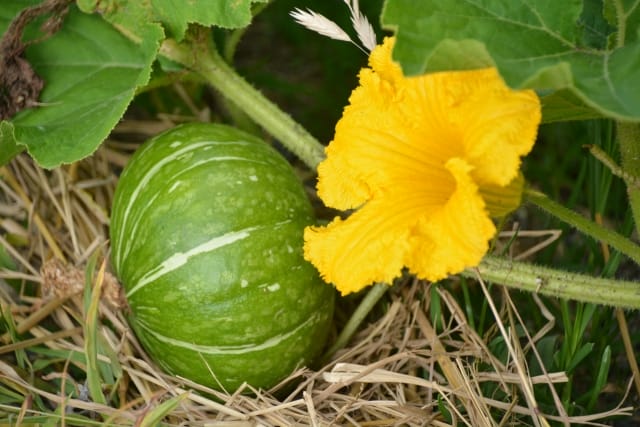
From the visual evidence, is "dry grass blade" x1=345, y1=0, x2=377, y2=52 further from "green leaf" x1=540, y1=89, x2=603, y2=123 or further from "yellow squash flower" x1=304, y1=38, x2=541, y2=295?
"green leaf" x1=540, y1=89, x2=603, y2=123

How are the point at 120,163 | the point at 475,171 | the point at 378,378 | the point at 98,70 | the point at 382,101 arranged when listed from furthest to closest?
the point at 120,163, the point at 98,70, the point at 378,378, the point at 382,101, the point at 475,171

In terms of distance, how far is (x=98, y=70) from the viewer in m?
2.30

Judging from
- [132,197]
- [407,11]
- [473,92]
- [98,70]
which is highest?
[407,11]

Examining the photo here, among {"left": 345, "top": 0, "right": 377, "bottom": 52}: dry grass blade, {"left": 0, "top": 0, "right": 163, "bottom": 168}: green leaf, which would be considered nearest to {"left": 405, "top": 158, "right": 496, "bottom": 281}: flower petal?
{"left": 345, "top": 0, "right": 377, "bottom": 52}: dry grass blade

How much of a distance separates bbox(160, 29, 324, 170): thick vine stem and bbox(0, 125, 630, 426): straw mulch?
44 cm

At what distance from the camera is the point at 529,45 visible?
164 cm

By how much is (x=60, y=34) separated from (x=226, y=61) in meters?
0.45

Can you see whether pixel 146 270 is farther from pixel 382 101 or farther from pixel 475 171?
pixel 475 171

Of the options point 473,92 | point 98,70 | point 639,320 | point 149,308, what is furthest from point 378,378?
point 98,70

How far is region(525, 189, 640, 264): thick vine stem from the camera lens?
1.69m

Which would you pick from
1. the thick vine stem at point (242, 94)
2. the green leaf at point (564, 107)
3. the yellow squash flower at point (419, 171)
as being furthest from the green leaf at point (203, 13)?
the green leaf at point (564, 107)

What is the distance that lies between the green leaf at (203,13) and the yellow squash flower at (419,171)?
40cm

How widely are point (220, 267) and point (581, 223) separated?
78 centimetres

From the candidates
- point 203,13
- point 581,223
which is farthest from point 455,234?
point 203,13
